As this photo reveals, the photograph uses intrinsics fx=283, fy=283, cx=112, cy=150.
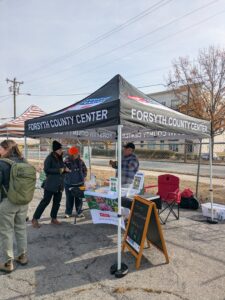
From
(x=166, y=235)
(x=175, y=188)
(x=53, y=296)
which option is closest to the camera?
(x=53, y=296)

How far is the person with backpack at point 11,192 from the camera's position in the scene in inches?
144

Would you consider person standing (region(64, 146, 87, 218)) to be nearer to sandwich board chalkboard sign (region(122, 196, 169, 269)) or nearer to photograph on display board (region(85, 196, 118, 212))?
photograph on display board (region(85, 196, 118, 212))

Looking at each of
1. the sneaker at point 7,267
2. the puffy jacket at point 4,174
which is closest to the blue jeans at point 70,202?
the sneaker at point 7,267

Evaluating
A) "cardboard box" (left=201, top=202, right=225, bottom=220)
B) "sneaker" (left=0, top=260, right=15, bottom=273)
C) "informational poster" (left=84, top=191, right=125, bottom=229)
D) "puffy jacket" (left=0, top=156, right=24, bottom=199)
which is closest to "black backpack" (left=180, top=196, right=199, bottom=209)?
"cardboard box" (left=201, top=202, right=225, bottom=220)

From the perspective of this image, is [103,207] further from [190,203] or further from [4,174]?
[190,203]

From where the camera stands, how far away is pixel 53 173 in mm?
5680

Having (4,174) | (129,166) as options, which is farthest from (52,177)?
(4,174)

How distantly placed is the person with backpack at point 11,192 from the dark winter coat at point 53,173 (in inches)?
67.9

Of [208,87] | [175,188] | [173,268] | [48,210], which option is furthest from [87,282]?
[208,87]

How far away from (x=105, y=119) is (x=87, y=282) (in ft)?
7.03

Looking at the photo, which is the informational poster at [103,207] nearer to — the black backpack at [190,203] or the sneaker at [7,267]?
the sneaker at [7,267]

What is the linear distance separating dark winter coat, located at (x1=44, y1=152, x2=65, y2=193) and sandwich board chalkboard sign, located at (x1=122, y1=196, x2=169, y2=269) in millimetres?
1944

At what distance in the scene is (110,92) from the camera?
4.53m

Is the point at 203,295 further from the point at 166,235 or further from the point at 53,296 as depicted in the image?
the point at 166,235
